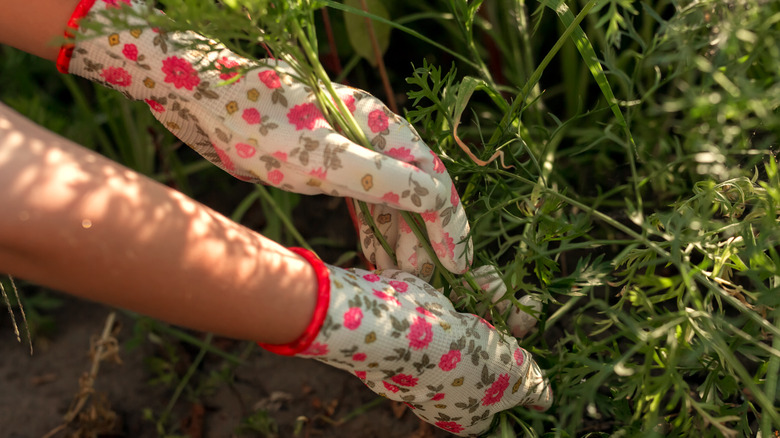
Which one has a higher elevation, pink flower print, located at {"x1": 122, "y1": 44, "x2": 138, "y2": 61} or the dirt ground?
pink flower print, located at {"x1": 122, "y1": 44, "x2": 138, "y2": 61}

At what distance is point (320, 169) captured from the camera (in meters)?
0.61

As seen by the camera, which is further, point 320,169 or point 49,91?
point 49,91

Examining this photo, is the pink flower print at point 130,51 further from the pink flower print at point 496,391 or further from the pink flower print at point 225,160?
the pink flower print at point 496,391

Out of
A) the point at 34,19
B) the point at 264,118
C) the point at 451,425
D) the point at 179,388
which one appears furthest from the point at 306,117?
the point at 179,388

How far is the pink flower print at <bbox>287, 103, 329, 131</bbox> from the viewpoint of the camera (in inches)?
24.5

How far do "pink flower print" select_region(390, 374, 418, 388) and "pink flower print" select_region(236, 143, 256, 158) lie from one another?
273 mm

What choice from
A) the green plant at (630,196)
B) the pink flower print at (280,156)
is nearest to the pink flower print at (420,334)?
the green plant at (630,196)

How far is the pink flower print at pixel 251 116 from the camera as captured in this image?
62cm

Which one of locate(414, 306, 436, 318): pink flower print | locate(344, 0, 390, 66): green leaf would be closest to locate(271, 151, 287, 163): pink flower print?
locate(414, 306, 436, 318): pink flower print

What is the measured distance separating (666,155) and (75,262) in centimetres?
96

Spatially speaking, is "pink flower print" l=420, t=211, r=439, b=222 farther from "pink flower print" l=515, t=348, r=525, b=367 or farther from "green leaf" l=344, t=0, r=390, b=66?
"green leaf" l=344, t=0, r=390, b=66

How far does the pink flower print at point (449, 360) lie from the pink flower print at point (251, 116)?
31 cm

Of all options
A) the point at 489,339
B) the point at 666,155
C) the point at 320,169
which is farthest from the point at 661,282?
the point at 666,155

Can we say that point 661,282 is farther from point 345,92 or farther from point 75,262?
point 75,262
